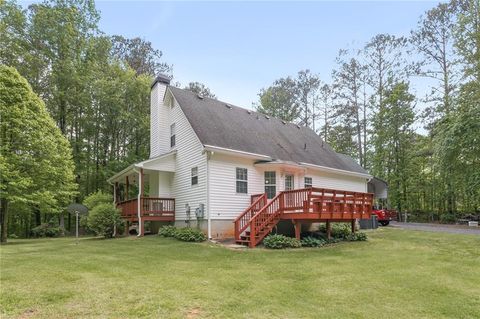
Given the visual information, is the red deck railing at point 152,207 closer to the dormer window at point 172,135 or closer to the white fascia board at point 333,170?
the dormer window at point 172,135

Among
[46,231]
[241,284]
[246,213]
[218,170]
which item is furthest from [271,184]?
[46,231]

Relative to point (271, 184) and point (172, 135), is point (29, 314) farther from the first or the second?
point (172, 135)

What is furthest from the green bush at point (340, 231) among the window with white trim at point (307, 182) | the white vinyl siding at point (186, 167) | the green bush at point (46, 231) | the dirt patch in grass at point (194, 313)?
the green bush at point (46, 231)

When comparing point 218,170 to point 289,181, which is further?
point 289,181

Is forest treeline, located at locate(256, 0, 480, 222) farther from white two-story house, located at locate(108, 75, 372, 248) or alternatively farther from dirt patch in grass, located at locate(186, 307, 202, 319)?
dirt patch in grass, located at locate(186, 307, 202, 319)

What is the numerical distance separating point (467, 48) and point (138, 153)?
2519 cm

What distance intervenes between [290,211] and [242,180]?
3289 mm

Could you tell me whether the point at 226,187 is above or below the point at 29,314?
above

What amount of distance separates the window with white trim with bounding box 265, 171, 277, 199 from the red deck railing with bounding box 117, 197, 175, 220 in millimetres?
4603

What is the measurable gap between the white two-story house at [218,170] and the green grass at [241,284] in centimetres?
332

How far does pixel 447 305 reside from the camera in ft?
18.1

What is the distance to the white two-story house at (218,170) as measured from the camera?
539 inches

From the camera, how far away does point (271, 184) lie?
15.5m

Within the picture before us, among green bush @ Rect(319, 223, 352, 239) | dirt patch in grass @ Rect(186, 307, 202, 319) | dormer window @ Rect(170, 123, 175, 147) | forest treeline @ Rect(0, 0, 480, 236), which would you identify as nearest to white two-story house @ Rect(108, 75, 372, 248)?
dormer window @ Rect(170, 123, 175, 147)
